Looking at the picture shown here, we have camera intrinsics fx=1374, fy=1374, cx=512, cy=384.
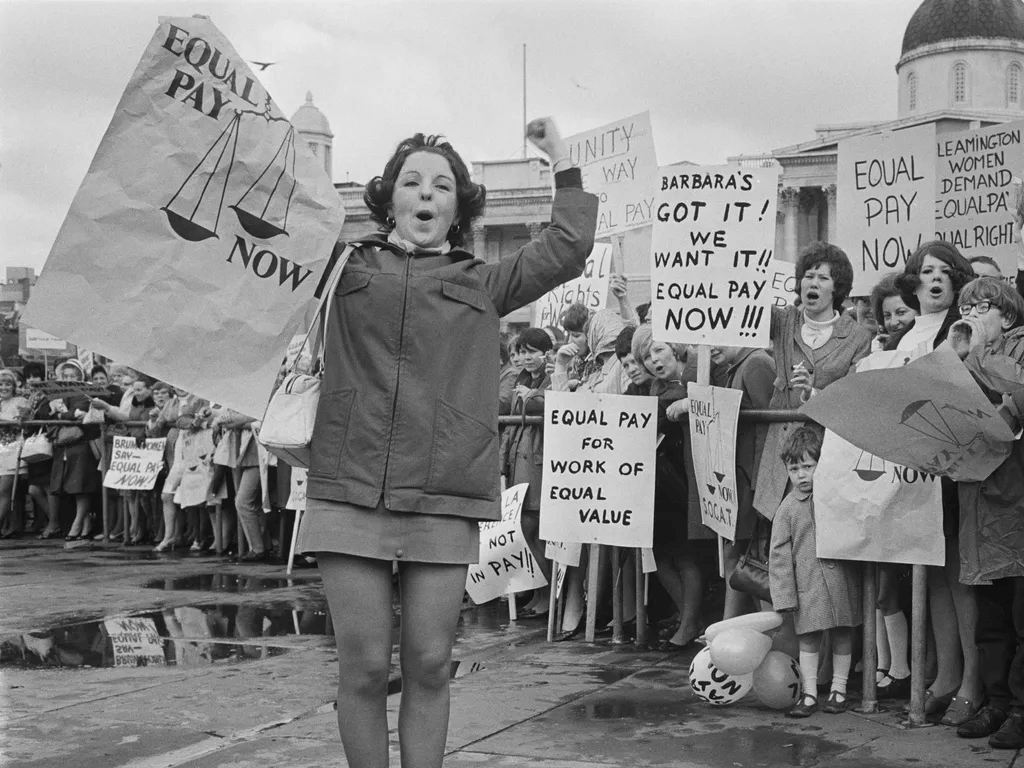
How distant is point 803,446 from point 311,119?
96.2 metres

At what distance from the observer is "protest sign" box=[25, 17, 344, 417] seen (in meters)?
4.01

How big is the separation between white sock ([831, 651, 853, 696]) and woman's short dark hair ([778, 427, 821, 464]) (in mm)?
926

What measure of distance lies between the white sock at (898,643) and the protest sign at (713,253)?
5.56 ft

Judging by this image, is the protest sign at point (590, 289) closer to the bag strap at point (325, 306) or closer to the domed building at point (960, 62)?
the bag strap at point (325, 306)

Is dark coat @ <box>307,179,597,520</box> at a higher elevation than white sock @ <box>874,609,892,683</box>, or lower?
higher

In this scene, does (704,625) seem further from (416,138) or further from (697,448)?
(416,138)

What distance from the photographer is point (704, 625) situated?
819 cm

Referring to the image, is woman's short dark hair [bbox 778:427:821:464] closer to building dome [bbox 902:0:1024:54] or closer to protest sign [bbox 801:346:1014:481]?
protest sign [bbox 801:346:1014:481]

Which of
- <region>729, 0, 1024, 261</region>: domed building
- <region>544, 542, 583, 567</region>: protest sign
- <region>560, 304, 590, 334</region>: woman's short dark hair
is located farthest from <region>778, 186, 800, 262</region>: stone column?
<region>544, 542, 583, 567</region>: protest sign

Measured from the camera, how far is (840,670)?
6.34 metres

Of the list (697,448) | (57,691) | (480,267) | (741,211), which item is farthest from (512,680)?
(480,267)

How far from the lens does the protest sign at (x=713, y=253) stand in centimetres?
757

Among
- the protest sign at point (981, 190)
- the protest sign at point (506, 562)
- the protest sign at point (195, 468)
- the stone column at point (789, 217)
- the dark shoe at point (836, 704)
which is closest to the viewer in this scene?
the dark shoe at point (836, 704)

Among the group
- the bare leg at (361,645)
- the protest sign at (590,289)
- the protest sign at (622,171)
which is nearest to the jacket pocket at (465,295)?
the bare leg at (361,645)
